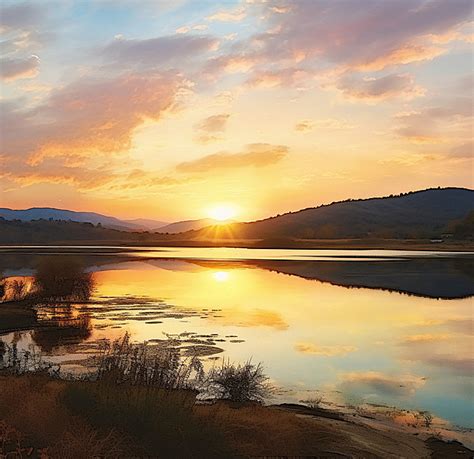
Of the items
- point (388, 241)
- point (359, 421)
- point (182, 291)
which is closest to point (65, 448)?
point (359, 421)

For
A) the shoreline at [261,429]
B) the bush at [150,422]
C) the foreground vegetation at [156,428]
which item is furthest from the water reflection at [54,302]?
the bush at [150,422]

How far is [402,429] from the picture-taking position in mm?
11281

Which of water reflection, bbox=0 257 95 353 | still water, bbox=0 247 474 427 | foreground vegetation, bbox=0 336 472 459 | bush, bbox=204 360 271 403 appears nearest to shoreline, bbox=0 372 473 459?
foreground vegetation, bbox=0 336 472 459

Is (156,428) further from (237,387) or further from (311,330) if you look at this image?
(311,330)

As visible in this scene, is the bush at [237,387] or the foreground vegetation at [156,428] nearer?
the foreground vegetation at [156,428]

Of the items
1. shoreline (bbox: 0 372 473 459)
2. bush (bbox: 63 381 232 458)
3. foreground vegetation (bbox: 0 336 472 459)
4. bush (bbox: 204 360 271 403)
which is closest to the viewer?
foreground vegetation (bbox: 0 336 472 459)

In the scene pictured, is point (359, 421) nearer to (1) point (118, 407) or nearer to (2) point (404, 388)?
(2) point (404, 388)

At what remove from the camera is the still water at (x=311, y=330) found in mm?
14414

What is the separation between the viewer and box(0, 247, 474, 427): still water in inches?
567

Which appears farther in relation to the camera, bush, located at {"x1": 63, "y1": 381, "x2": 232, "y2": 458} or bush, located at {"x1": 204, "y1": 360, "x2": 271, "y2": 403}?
bush, located at {"x1": 204, "y1": 360, "x2": 271, "y2": 403}

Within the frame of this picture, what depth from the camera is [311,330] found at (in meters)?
22.1

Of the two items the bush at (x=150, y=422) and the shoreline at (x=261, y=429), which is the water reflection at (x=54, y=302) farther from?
the bush at (x=150, y=422)

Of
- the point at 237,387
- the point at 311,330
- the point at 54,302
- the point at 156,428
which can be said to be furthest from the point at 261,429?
the point at 54,302

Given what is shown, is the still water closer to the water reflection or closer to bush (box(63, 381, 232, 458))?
the water reflection
